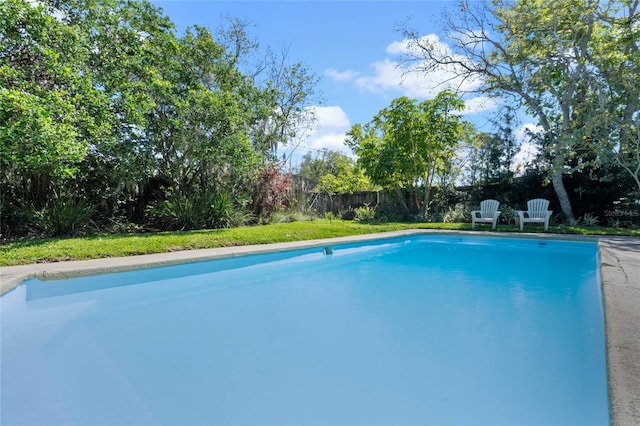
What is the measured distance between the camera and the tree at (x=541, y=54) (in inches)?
327

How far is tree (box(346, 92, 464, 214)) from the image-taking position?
444 inches

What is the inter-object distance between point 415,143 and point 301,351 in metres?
10.1

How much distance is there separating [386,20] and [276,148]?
18.1 ft

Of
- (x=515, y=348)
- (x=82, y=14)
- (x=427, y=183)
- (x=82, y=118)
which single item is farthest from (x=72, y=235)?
(x=427, y=183)

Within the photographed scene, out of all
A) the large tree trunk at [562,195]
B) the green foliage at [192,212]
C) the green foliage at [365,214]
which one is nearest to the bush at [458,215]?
the large tree trunk at [562,195]

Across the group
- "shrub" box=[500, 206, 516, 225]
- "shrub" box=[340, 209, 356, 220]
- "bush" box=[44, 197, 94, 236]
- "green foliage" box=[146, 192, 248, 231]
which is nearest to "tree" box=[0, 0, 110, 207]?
"bush" box=[44, 197, 94, 236]

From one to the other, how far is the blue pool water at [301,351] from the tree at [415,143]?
7226 millimetres

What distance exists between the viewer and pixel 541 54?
9227 millimetres

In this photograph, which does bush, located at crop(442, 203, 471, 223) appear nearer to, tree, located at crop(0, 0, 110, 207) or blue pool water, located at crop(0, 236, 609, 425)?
blue pool water, located at crop(0, 236, 609, 425)

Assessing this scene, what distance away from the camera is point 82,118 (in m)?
5.79

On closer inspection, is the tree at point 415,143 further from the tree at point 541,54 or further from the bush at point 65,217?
the bush at point 65,217

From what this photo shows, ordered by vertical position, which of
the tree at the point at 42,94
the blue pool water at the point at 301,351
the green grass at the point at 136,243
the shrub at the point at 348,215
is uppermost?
the tree at the point at 42,94

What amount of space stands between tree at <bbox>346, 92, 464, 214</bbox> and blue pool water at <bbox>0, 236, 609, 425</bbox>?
23.7 ft

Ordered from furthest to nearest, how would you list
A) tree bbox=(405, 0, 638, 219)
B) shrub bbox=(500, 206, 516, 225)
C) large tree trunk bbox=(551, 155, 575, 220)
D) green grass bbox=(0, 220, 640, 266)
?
1. shrub bbox=(500, 206, 516, 225)
2. large tree trunk bbox=(551, 155, 575, 220)
3. tree bbox=(405, 0, 638, 219)
4. green grass bbox=(0, 220, 640, 266)
